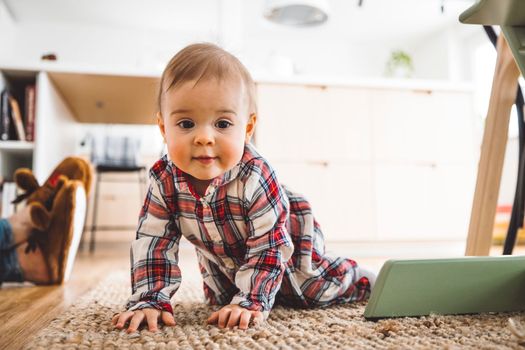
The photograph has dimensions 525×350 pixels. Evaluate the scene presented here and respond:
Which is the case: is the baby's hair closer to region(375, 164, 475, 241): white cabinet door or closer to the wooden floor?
the wooden floor

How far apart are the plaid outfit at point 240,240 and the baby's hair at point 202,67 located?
0.13 meters

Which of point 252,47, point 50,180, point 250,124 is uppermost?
point 252,47

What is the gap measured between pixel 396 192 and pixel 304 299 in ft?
4.98

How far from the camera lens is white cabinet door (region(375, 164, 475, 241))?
2.18 m

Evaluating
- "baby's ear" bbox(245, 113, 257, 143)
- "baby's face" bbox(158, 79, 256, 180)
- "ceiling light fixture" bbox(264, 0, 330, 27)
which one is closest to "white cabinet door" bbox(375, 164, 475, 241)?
"ceiling light fixture" bbox(264, 0, 330, 27)

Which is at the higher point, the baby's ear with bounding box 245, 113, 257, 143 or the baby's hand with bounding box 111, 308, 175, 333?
the baby's ear with bounding box 245, 113, 257, 143

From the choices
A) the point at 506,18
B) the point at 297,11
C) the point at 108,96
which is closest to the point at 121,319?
the point at 506,18

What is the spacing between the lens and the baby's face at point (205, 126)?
0.66 metres

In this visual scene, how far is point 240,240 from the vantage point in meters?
0.75

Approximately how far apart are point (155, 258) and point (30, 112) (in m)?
1.37

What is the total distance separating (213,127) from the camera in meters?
0.66

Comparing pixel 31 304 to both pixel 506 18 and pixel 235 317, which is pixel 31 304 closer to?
pixel 235 317

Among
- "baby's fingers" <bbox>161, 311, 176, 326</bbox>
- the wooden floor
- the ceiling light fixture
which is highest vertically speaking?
the ceiling light fixture

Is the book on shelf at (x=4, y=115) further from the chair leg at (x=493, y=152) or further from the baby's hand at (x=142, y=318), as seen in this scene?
the chair leg at (x=493, y=152)
